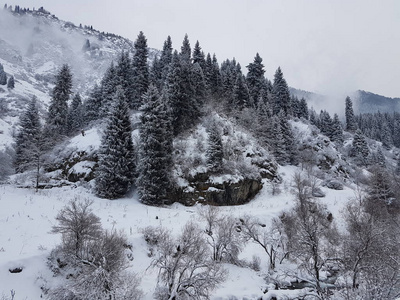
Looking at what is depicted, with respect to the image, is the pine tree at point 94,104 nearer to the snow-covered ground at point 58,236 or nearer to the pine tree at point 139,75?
the pine tree at point 139,75

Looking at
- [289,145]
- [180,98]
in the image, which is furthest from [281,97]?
[180,98]

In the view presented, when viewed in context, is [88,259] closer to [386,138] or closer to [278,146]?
[278,146]

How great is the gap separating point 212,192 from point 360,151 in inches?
2400

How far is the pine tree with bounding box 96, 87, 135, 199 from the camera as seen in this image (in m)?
26.9

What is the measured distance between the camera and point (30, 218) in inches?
646

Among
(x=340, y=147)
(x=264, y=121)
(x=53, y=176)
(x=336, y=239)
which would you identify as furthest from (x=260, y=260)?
(x=340, y=147)

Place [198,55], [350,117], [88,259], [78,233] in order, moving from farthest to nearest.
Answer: [350,117] → [198,55] → [78,233] → [88,259]

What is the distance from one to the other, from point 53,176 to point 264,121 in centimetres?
4009

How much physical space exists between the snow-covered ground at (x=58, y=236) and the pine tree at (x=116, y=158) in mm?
1644

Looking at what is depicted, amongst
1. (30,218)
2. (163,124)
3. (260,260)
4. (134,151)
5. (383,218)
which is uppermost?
(163,124)

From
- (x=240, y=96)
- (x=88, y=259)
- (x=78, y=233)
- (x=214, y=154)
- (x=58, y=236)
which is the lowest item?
(x=88, y=259)

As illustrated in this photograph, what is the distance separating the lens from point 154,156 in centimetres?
2803

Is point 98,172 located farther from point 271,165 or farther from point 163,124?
point 271,165

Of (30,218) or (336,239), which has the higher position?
(30,218)
